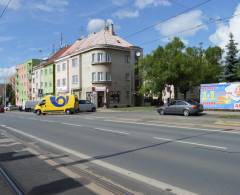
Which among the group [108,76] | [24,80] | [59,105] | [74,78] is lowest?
[59,105]

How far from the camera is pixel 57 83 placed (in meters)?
72.2

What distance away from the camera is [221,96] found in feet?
109

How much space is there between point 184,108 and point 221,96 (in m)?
5.18

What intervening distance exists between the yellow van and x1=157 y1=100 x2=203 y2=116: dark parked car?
41.7 feet

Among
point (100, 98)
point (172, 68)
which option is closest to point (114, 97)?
point (100, 98)

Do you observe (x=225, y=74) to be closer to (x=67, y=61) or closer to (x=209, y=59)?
(x=209, y=59)

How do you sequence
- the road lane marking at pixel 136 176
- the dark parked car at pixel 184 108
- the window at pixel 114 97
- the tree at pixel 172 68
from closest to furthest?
the road lane marking at pixel 136 176
the dark parked car at pixel 184 108
the tree at pixel 172 68
the window at pixel 114 97

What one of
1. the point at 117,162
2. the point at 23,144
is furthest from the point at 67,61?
the point at 117,162

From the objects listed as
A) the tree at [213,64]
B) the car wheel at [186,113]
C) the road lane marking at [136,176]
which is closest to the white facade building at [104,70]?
A: the tree at [213,64]

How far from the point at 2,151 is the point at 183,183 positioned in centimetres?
687

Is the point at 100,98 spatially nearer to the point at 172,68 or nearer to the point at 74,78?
the point at 74,78

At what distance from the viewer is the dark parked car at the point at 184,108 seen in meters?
29.9

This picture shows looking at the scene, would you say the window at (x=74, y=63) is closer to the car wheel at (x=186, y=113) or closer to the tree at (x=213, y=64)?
the tree at (x=213, y=64)

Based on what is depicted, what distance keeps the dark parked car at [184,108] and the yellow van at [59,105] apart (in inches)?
501
